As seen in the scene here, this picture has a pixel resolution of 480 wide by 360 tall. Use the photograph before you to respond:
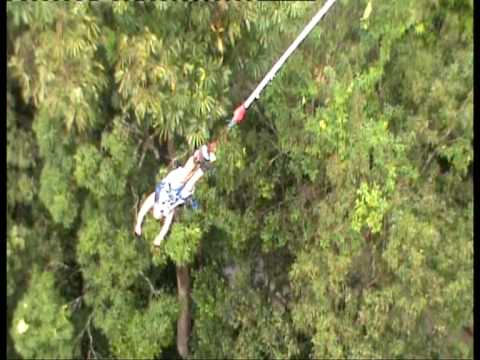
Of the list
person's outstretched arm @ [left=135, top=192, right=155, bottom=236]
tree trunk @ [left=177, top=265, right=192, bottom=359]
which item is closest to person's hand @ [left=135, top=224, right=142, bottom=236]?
person's outstretched arm @ [left=135, top=192, right=155, bottom=236]

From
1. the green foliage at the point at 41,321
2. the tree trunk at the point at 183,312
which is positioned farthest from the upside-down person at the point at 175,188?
the green foliage at the point at 41,321

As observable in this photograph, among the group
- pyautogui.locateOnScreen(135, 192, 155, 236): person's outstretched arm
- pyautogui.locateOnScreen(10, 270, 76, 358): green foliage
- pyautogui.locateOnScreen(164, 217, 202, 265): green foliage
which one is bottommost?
pyautogui.locateOnScreen(10, 270, 76, 358): green foliage

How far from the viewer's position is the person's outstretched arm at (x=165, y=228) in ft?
8.49

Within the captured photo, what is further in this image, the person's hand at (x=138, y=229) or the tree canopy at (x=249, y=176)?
the person's hand at (x=138, y=229)

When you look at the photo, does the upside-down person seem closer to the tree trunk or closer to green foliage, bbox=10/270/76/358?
the tree trunk

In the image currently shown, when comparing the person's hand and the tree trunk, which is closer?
the person's hand

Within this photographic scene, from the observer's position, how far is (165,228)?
2.64 metres

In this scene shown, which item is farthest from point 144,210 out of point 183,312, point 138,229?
point 183,312

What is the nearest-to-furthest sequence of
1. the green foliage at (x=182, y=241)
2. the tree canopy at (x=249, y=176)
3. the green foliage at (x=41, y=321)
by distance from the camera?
the tree canopy at (x=249, y=176) → the green foliage at (x=182, y=241) → the green foliage at (x=41, y=321)

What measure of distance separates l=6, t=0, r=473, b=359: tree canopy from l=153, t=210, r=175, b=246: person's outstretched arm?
0.04 metres

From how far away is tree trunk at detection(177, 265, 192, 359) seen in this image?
10.4 feet

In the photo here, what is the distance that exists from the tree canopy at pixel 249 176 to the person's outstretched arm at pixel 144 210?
5cm

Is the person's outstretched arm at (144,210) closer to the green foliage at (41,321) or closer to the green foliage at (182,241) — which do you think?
the green foliage at (182,241)

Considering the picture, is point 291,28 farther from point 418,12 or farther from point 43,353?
point 43,353
